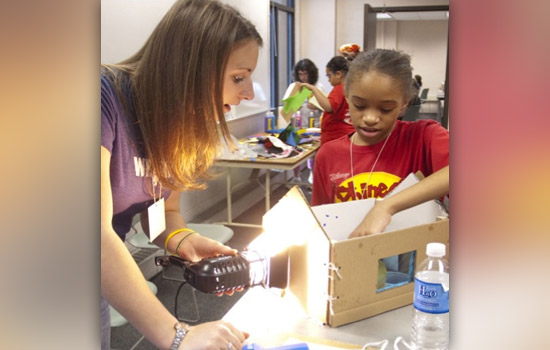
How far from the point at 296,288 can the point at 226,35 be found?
0.60 meters

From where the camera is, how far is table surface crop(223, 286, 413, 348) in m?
1.05

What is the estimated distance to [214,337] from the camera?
3.26 feet

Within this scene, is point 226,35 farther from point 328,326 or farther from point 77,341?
point 77,341

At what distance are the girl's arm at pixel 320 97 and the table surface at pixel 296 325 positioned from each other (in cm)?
49

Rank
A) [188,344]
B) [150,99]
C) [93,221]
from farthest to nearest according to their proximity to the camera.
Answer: [93,221] < [150,99] < [188,344]

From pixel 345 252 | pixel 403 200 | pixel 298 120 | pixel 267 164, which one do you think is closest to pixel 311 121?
pixel 298 120

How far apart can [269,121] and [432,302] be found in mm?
588

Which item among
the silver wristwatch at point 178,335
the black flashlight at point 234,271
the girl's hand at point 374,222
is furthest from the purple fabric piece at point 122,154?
the girl's hand at point 374,222

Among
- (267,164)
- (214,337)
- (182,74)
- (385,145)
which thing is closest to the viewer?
(214,337)

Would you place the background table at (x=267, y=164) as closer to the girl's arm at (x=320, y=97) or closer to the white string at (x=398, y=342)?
the girl's arm at (x=320, y=97)

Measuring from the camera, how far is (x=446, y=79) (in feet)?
3.65

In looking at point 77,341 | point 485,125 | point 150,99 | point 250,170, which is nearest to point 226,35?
point 150,99

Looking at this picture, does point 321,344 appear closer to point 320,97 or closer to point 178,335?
point 178,335

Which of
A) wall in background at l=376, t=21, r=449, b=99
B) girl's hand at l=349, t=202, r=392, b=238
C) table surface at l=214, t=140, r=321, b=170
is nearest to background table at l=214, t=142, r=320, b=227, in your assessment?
table surface at l=214, t=140, r=321, b=170
